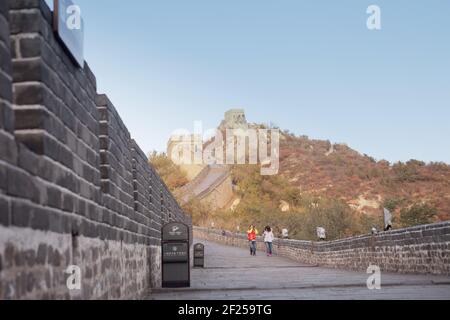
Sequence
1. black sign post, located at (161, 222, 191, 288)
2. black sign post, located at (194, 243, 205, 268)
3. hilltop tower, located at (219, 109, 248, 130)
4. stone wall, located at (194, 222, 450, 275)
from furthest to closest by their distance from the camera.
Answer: hilltop tower, located at (219, 109, 248, 130) < black sign post, located at (194, 243, 205, 268) < stone wall, located at (194, 222, 450, 275) < black sign post, located at (161, 222, 191, 288)

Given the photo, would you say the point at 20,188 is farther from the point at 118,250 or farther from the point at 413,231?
the point at 413,231

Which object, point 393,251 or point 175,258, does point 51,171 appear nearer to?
point 175,258

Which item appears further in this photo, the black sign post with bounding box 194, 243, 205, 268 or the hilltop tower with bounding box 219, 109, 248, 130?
the hilltop tower with bounding box 219, 109, 248, 130

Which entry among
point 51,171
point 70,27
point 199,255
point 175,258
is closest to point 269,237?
point 199,255

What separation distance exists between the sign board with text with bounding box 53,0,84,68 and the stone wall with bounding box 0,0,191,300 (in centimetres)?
9

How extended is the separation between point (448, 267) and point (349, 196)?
228 ft

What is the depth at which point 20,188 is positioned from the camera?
451 cm

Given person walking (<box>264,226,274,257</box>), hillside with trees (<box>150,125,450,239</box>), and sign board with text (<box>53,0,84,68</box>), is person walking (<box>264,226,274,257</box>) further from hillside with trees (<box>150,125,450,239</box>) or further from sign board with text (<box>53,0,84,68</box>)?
sign board with text (<box>53,0,84,68</box>)

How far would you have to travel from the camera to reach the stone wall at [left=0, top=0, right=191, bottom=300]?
4430 millimetres

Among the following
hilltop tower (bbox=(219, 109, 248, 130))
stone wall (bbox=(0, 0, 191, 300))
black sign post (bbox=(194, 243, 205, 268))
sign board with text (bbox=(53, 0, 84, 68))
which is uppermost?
hilltop tower (bbox=(219, 109, 248, 130))

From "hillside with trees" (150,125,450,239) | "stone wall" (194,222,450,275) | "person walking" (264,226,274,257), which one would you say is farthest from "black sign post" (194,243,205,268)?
"hillside with trees" (150,125,450,239)

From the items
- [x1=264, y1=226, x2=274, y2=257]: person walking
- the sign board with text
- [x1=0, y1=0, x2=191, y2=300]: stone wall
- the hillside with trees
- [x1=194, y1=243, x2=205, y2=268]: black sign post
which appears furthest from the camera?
the hillside with trees

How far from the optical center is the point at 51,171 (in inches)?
214

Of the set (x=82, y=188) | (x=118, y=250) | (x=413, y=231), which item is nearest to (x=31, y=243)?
(x=82, y=188)
